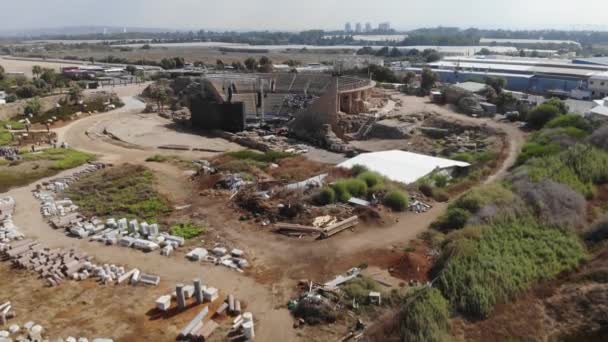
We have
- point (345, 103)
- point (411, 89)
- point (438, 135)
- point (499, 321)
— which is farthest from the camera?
point (411, 89)

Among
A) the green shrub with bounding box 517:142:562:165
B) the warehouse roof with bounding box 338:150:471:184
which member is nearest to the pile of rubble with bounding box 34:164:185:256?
the warehouse roof with bounding box 338:150:471:184

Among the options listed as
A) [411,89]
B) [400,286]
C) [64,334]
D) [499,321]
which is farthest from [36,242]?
[411,89]

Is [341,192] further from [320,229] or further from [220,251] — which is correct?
[220,251]

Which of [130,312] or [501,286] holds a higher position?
[501,286]

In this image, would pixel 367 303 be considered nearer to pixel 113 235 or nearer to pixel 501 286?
pixel 501 286

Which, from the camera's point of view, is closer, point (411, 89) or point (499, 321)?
point (499, 321)

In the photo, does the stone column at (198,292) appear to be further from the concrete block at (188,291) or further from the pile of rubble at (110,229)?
the pile of rubble at (110,229)

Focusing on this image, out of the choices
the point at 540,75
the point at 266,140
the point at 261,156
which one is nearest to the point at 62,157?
the point at 261,156
